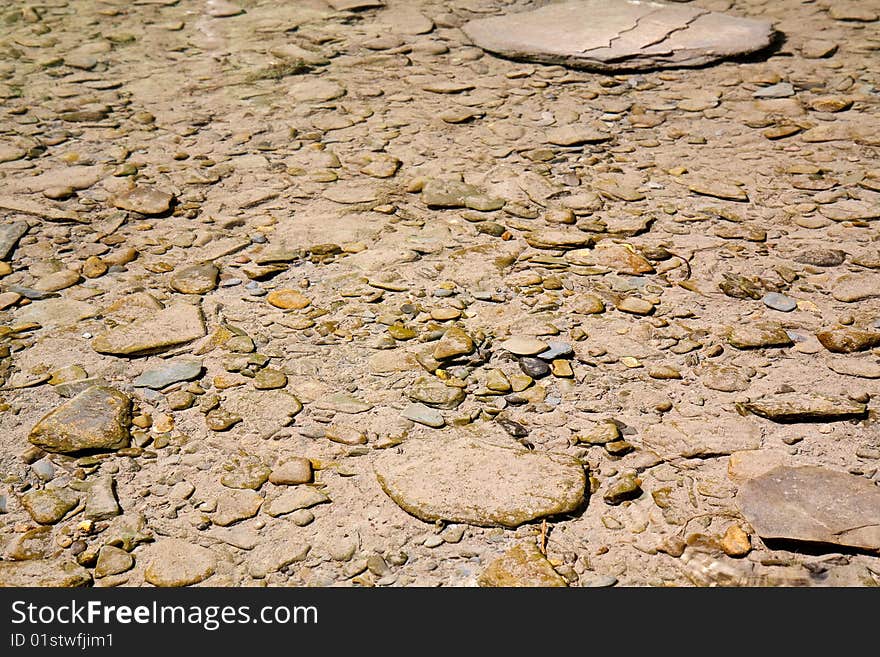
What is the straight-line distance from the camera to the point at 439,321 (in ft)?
7.98

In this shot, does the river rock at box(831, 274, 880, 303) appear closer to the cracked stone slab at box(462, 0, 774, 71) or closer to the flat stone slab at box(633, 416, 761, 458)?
the flat stone slab at box(633, 416, 761, 458)

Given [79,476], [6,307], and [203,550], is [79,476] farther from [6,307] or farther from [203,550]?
[6,307]

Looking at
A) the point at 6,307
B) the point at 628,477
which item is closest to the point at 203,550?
the point at 628,477

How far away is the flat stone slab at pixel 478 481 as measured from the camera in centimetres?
181

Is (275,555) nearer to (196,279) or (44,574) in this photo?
(44,574)

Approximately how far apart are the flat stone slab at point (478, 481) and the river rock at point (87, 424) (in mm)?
582

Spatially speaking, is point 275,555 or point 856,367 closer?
point 275,555

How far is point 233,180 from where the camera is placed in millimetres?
3209

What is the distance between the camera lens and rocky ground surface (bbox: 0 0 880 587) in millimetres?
1762

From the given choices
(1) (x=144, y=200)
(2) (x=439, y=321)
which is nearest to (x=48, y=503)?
(2) (x=439, y=321)

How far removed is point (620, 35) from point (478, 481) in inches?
115

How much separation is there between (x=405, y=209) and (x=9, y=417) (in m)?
1.39

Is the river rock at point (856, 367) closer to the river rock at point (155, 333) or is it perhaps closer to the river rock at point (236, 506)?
the river rock at point (236, 506)

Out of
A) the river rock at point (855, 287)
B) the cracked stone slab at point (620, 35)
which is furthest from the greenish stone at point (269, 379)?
the cracked stone slab at point (620, 35)
